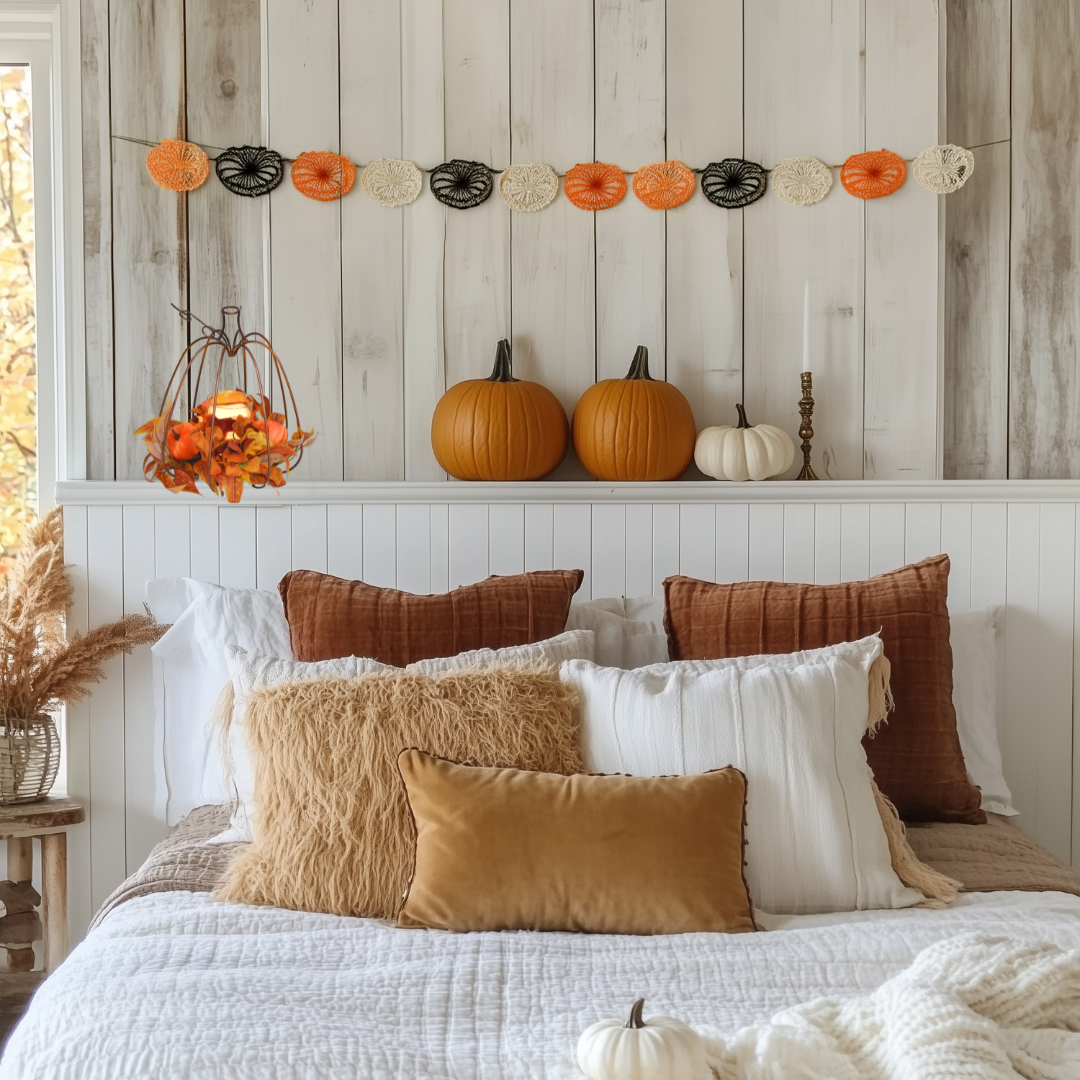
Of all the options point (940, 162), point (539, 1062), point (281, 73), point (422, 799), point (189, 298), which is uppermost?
point (281, 73)

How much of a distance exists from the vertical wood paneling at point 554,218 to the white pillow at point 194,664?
753 millimetres

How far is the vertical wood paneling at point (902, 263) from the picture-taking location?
209 centimetres

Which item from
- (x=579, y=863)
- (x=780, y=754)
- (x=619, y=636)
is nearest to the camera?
(x=579, y=863)

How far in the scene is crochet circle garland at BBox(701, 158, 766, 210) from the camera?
211cm

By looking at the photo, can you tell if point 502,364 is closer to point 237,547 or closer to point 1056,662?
point 237,547

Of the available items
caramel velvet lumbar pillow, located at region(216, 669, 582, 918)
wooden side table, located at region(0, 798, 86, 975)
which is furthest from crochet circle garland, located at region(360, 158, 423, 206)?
wooden side table, located at region(0, 798, 86, 975)

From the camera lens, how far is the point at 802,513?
2039mm

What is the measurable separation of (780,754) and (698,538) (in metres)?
0.71

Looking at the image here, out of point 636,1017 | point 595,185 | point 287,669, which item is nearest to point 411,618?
point 287,669

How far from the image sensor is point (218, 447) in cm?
173

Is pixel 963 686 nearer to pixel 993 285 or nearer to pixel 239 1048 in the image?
pixel 993 285

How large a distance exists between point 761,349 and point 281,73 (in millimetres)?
1137

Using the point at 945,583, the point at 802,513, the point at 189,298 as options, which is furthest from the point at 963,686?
the point at 189,298

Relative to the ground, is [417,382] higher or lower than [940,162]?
lower
